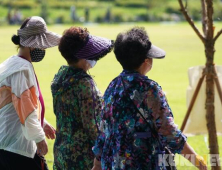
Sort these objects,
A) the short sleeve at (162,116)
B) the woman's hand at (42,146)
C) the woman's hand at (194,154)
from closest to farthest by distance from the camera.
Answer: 1. the short sleeve at (162,116)
2. the woman's hand at (194,154)
3. the woman's hand at (42,146)

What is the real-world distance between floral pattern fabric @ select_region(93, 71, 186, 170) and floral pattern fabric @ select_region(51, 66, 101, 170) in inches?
23.9

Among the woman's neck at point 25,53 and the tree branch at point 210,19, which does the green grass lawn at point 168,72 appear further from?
the woman's neck at point 25,53

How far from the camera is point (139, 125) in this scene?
3590 mm

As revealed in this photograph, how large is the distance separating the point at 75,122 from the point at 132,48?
941 mm

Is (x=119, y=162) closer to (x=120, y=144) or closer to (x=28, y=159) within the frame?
(x=120, y=144)

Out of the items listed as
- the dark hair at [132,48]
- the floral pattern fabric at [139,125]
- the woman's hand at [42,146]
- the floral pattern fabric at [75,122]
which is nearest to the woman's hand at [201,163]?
the floral pattern fabric at [139,125]

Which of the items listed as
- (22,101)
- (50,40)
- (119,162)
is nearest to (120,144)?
(119,162)

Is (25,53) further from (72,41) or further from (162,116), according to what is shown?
(162,116)

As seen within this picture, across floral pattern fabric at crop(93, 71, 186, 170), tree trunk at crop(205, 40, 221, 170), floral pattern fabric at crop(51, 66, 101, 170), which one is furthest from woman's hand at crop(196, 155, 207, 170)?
tree trunk at crop(205, 40, 221, 170)

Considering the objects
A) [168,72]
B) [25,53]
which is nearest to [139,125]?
[25,53]

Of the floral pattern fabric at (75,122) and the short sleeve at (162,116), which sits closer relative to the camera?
the short sleeve at (162,116)

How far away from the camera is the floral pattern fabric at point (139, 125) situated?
3.59 m

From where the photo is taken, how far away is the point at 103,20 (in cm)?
7875

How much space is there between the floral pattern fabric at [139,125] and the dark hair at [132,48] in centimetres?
7
